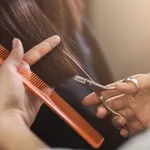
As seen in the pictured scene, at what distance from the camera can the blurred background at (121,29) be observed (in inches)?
27.1

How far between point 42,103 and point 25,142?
0.13 meters

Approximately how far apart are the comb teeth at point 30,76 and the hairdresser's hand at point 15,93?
0.01 metres

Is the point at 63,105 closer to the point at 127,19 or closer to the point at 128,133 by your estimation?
the point at 128,133

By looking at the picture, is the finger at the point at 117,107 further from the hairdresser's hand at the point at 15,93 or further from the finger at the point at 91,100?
the hairdresser's hand at the point at 15,93

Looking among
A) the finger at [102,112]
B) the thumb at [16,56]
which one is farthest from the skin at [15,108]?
the finger at [102,112]

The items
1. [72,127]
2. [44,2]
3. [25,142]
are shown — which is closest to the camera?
[25,142]

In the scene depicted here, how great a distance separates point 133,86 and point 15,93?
211 mm

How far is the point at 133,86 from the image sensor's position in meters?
0.58

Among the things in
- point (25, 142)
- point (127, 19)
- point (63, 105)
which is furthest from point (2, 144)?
point (127, 19)

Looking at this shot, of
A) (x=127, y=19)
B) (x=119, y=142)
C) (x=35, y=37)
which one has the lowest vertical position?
(x=119, y=142)

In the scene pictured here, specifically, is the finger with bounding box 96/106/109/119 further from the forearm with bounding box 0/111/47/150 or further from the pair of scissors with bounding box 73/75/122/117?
the forearm with bounding box 0/111/47/150

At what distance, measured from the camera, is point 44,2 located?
0.64m

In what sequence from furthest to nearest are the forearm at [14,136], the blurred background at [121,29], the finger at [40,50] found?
the blurred background at [121,29] → the finger at [40,50] → the forearm at [14,136]

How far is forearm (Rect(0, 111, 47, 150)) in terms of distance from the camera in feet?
1.43
